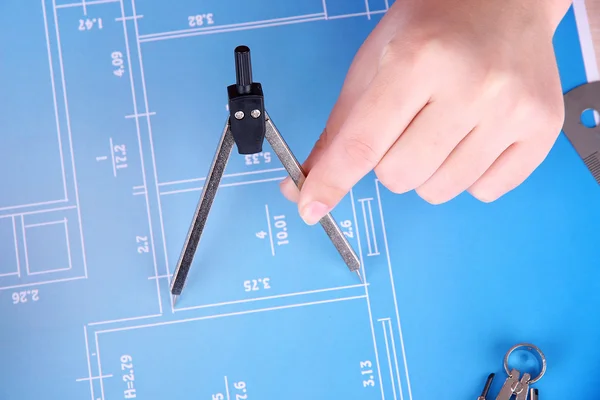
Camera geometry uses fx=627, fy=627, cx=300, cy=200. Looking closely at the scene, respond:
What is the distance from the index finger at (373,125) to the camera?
58cm

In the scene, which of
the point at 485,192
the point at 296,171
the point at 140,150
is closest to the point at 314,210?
the point at 296,171

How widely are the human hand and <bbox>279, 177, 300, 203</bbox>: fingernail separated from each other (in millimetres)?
93

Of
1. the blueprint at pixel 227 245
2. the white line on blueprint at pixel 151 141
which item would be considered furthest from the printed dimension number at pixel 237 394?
the white line on blueprint at pixel 151 141

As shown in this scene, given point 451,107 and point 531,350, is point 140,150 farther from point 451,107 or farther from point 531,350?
point 531,350

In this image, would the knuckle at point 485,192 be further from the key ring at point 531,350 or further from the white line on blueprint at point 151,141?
the white line on blueprint at point 151,141

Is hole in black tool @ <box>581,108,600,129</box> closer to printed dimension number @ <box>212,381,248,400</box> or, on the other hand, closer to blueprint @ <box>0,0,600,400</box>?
blueprint @ <box>0,0,600,400</box>

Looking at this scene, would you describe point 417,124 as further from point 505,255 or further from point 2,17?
point 2,17

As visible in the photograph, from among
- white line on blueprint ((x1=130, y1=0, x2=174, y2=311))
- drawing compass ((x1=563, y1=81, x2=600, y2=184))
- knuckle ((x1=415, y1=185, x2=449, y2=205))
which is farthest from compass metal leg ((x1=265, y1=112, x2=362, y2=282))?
drawing compass ((x1=563, y1=81, x2=600, y2=184))

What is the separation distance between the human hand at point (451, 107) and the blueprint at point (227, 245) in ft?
0.58

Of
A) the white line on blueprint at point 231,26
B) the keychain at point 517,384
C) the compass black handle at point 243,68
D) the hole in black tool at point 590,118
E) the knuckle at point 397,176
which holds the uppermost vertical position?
the white line on blueprint at point 231,26

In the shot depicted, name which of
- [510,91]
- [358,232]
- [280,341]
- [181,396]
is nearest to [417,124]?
[510,91]

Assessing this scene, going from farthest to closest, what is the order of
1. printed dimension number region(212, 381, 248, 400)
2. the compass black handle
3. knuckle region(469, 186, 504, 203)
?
printed dimension number region(212, 381, 248, 400), knuckle region(469, 186, 504, 203), the compass black handle

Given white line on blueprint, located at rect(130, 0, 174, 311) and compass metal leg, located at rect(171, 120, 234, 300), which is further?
white line on blueprint, located at rect(130, 0, 174, 311)

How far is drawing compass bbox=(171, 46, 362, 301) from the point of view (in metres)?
0.58
